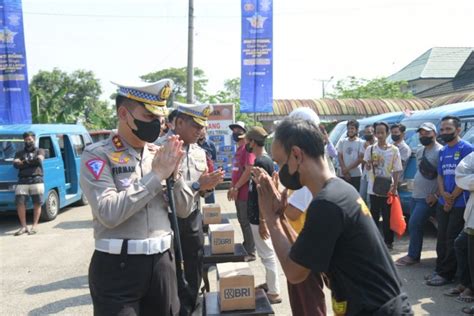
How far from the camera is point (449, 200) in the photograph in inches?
185

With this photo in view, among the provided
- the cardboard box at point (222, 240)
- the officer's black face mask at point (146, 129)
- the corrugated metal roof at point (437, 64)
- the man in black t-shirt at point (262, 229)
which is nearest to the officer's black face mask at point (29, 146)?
the man in black t-shirt at point (262, 229)

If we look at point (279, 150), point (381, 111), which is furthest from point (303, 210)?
point (381, 111)

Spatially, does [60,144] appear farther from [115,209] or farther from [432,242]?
[115,209]

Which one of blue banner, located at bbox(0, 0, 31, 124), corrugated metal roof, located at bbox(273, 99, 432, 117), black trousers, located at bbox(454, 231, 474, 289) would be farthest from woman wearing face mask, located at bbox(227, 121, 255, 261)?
corrugated metal roof, located at bbox(273, 99, 432, 117)

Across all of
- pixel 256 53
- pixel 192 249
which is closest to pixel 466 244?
pixel 192 249

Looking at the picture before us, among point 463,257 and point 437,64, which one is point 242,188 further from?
point 437,64

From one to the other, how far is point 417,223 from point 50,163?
6995 mm

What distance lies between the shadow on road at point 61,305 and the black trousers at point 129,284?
2.77 meters

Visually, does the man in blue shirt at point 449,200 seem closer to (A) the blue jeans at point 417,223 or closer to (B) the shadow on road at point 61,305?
(A) the blue jeans at point 417,223

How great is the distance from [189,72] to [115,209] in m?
12.3

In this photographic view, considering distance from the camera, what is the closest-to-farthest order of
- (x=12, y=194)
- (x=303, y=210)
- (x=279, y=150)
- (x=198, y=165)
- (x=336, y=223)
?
(x=336, y=223)
(x=279, y=150)
(x=303, y=210)
(x=198, y=165)
(x=12, y=194)

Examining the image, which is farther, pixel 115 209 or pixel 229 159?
pixel 229 159

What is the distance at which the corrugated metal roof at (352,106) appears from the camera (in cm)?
1956

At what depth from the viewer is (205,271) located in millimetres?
4469
